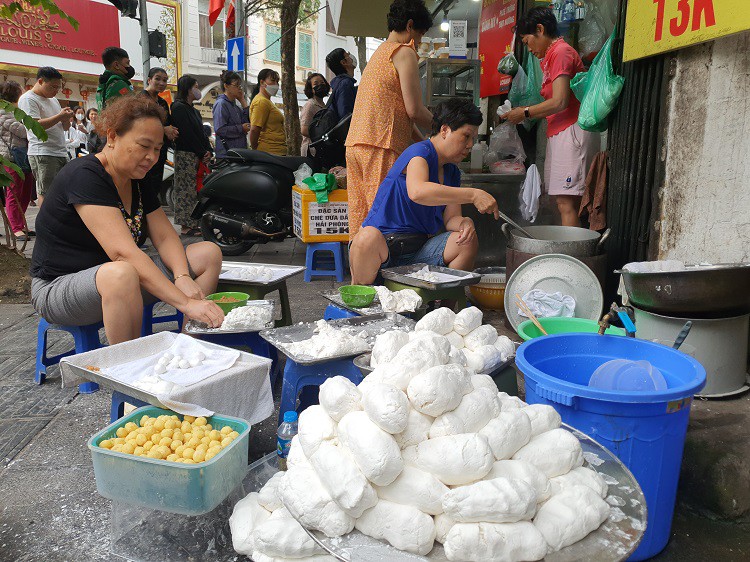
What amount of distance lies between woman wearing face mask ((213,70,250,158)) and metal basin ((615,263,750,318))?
691cm

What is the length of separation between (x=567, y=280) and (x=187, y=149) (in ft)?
19.0

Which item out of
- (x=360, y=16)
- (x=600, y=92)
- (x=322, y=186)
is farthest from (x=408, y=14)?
(x=360, y=16)

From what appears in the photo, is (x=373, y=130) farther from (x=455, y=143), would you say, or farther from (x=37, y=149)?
(x=37, y=149)

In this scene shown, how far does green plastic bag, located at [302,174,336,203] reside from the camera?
5160 millimetres

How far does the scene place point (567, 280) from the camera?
3301 millimetres

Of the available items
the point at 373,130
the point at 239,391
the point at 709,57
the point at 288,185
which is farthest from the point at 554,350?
the point at 288,185

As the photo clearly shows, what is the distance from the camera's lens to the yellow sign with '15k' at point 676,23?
8.45 ft

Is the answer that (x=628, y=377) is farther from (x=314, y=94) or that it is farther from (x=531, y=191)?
(x=314, y=94)

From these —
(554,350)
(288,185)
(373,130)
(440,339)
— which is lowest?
(554,350)

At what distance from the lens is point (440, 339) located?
5.57 feet

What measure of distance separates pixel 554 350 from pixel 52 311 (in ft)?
7.68

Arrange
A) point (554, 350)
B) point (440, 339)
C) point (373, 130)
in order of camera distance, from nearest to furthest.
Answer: point (440, 339) < point (554, 350) < point (373, 130)

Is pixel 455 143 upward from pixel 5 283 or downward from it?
upward

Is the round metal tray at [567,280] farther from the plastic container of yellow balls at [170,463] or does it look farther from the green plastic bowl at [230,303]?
the plastic container of yellow balls at [170,463]
